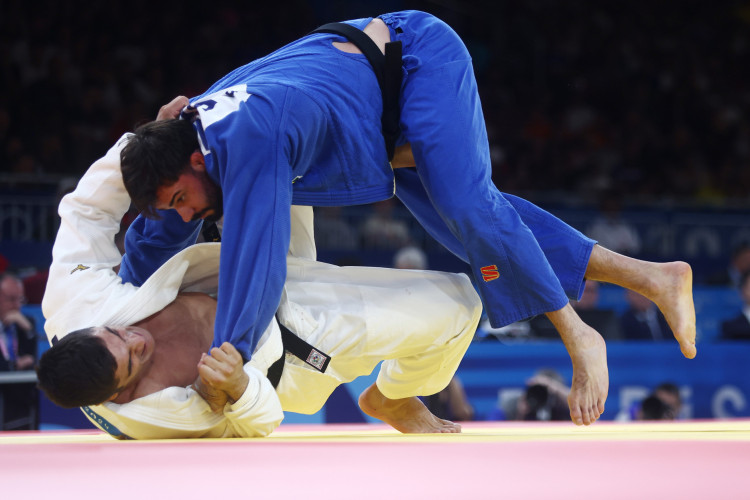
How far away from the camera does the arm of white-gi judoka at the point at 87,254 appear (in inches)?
82.3

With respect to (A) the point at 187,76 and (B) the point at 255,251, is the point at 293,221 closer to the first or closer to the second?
(B) the point at 255,251

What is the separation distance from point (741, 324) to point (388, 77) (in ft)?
12.2

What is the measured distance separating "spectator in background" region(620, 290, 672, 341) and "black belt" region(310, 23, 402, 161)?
327 centimetres

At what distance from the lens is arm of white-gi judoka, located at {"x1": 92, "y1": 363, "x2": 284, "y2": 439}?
1938 mm

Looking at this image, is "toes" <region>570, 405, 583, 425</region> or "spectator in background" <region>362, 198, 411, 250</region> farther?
"spectator in background" <region>362, 198, 411, 250</region>

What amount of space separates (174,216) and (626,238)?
16.5 feet

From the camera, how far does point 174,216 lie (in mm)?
2334

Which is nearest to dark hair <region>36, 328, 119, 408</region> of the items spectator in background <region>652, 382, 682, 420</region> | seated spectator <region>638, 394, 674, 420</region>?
seated spectator <region>638, 394, 674, 420</region>

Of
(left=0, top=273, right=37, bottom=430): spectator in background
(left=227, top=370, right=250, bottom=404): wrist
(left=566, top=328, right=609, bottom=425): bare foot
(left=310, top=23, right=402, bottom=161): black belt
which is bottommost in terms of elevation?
(left=0, top=273, right=37, bottom=430): spectator in background

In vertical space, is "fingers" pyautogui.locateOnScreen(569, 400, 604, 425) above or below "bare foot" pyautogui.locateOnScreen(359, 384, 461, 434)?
above

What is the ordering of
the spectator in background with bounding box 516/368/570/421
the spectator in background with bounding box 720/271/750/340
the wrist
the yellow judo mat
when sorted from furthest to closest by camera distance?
the spectator in background with bounding box 720/271/750/340 → the spectator in background with bounding box 516/368/570/421 → the wrist → the yellow judo mat

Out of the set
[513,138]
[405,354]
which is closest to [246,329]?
[405,354]

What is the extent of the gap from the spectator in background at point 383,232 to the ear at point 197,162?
4034 mm

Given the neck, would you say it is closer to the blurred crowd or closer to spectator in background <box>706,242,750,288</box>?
the blurred crowd
